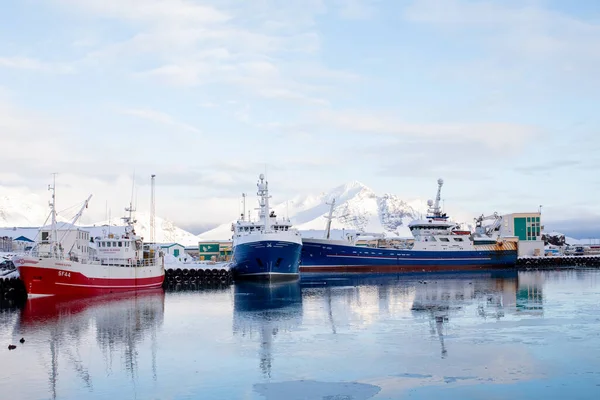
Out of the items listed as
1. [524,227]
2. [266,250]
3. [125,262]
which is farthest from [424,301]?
[524,227]

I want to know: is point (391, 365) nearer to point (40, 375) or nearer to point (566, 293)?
point (40, 375)

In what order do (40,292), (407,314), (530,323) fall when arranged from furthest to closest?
1. (40,292)
2. (407,314)
3. (530,323)

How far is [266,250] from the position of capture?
69.4 meters

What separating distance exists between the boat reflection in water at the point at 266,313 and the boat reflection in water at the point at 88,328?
433 cm

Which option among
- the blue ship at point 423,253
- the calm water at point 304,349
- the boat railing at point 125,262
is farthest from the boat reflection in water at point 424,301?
the blue ship at point 423,253

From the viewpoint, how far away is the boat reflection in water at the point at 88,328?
84.9ft

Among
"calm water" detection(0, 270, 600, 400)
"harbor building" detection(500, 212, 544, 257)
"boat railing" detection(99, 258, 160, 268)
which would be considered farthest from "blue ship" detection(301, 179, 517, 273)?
"calm water" detection(0, 270, 600, 400)

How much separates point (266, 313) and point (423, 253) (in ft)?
203

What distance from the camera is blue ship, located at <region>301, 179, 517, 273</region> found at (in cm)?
9056

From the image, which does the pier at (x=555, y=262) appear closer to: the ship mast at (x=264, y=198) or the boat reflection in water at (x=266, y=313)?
the ship mast at (x=264, y=198)

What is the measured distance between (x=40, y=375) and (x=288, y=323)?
1492 centimetres

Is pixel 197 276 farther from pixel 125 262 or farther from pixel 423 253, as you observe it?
pixel 423 253

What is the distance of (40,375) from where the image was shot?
23.6 m

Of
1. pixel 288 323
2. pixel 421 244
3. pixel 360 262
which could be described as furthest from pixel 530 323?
pixel 421 244
